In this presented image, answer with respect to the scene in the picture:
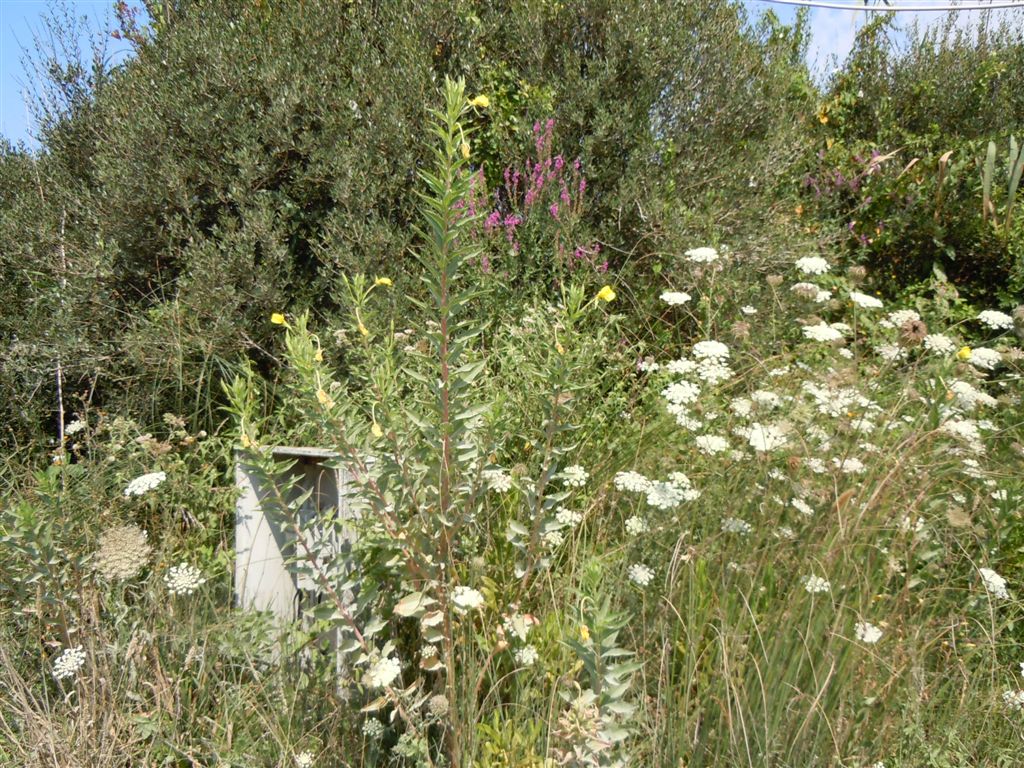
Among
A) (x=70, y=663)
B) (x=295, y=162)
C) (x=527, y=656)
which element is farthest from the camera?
(x=295, y=162)

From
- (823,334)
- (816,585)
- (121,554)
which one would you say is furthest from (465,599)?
(823,334)

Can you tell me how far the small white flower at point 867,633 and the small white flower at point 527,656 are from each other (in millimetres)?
790

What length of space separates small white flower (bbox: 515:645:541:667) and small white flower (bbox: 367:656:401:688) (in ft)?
1.06

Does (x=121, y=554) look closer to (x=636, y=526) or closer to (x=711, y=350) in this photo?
(x=636, y=526)

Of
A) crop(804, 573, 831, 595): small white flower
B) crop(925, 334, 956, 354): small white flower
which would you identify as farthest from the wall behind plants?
crop(804, 573, 831, 595): small white flower

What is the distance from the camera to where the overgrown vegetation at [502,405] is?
71.7 inches

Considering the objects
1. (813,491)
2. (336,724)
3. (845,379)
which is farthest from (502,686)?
(845,379)

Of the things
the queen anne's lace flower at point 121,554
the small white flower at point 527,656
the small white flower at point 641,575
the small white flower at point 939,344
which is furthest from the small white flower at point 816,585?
the queen anne's lace flower at point 121,554

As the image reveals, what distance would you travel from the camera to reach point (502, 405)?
8.50ft

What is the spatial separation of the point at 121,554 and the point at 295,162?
234 cm

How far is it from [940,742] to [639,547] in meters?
0.89

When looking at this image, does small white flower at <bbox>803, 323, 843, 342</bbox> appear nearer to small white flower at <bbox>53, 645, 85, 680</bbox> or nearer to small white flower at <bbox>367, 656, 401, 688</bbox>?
small white flower at <bbox>367, 656, 401, 688</bbox>

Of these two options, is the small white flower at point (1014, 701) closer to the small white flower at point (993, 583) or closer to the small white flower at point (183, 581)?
the small white flower at point (993, 583)

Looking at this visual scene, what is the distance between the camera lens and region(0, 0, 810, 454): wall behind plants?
3609mm
